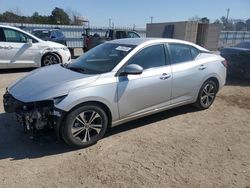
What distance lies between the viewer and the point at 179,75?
16.3 feet

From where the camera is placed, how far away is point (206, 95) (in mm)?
5719

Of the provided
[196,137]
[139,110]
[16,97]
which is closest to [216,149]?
[196,137]

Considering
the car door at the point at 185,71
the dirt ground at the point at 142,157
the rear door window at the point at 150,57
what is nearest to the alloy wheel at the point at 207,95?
the car door at the point at 185,71

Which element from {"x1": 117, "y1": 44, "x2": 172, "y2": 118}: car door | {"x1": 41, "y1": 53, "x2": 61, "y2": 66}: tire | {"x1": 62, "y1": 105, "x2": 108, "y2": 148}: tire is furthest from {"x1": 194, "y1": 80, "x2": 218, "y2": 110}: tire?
{"x1": 41, "y1": 53, "x2": 61, "y2": 66}: tire

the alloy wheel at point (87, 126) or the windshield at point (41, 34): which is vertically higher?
the windshield at point (41, 34)

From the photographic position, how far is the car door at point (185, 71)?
16.3 ft

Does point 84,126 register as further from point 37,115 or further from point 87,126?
point 37,115

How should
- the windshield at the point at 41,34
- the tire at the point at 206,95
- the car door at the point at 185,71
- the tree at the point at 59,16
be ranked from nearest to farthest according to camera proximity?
the car door at the point at 185,71, the tire at the point at 206,95, the windshield at the point at 41,34, the tree at the point at 59,16

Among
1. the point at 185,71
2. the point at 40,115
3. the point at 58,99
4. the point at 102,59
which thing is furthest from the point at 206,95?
the point at 40,115

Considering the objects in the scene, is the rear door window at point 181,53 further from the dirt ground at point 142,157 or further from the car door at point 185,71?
the dirt ground at point 142,157

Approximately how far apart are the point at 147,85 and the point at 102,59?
90 centimetres

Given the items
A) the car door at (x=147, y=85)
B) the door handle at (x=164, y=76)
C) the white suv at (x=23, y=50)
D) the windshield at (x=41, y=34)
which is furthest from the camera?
the windshield at (x=41, y=34)

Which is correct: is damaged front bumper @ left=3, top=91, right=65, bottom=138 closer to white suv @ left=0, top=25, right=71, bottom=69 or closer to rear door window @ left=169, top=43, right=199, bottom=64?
rear door window @ left=169, top=43, right=199, bottom=64

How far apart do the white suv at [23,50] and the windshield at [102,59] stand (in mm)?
4105
